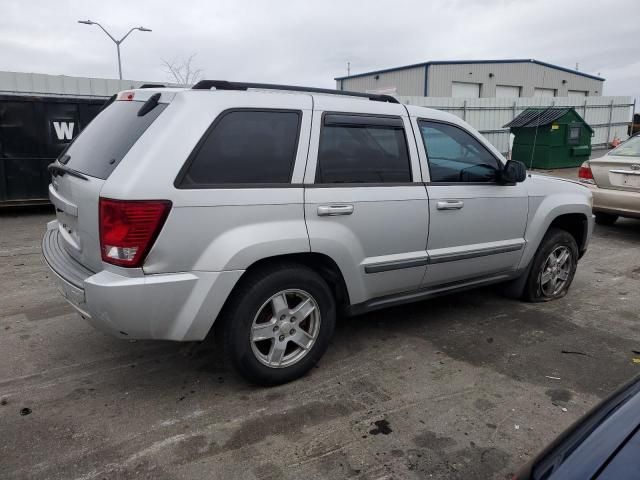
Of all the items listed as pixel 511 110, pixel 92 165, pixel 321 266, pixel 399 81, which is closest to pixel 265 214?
pixel 321 266

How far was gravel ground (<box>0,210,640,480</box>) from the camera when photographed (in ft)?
8.52

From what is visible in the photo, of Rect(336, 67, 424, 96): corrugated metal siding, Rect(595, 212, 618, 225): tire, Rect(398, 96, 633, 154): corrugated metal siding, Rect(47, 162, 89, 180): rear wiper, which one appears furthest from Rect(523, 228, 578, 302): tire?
Rect(336, 67, 424, 96): corrugated metal siding

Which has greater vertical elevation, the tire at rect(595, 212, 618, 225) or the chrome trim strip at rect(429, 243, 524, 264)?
the chrome trim strip at rect(429, 243, 524, 264)

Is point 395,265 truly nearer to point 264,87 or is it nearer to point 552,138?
point 264,87

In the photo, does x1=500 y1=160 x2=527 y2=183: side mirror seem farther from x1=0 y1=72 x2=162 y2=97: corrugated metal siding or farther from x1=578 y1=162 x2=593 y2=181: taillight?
x1=0 y1=72 x2=162 y2=97: corrugated metal siding

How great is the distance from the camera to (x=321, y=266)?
3.40 meters

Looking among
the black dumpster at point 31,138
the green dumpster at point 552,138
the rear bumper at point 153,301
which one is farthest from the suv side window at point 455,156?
the green dumpster at point 552,138

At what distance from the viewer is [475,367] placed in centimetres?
362

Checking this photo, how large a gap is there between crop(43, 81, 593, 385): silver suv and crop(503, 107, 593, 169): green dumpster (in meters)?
13.0

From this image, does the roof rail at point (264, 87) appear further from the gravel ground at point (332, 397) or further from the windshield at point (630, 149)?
the windshield at point (630, 149)

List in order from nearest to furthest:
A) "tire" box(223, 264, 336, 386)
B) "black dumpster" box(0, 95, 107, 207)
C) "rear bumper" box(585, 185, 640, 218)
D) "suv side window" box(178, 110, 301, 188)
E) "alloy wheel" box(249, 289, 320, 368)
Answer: "suv side window" box(178, 110, 301, 188) → "tire" box(223, 264, 336, 386) → "alloy wheel" box(249, 289, 320, 368) → "rear bumper" box(585, 185, 640, 218) → "black dumpster" box(0, 95, 107, 207)

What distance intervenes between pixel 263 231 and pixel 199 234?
378mm

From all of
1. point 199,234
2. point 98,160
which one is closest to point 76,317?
point 98,160

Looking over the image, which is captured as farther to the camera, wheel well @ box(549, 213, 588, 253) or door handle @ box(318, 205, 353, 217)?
wheel well @ box(549, 213, 588, 253)
